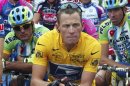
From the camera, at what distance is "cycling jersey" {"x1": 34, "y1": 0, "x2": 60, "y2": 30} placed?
33.6ft

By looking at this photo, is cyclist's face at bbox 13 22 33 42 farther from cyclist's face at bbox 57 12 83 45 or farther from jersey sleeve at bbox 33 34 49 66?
cyclist's face at bbox 57 12 83 45

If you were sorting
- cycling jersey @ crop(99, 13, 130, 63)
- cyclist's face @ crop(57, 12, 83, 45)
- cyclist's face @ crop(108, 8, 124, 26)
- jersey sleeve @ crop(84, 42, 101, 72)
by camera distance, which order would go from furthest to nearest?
1. cycling jersey @ crop(99, 13, 130, 63)
2. cyclist's face @ crop(108, 8, 124, 26)
3. jersey sleeve @ crop(84, 42, 101, 72)
4. cyclist's face @ crop(57, 12, 83, 45)

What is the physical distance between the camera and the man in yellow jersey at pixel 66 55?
16.2ft

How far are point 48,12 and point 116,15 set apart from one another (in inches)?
167

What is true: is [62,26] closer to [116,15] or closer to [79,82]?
[79,82]

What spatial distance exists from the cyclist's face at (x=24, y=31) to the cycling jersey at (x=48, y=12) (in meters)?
3.74

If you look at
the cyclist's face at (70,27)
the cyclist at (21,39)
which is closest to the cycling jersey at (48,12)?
the cyclist at (21,39)

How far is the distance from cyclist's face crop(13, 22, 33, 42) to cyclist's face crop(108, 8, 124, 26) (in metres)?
1.19

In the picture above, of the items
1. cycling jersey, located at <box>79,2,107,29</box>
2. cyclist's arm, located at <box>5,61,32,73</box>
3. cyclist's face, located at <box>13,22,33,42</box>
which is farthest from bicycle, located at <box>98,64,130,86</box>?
cycling jersey, located at <box>79,2,107,29</box>

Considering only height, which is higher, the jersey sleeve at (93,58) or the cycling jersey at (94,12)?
the cycling jersey at (94,12)

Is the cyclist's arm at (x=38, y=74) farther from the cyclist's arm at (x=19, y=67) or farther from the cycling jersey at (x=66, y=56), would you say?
the cyclist's arm at (x=19, y=67)

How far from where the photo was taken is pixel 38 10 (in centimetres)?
1037

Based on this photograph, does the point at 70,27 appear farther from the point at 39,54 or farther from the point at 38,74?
the point at 38,74

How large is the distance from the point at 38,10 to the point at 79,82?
5345 mm
